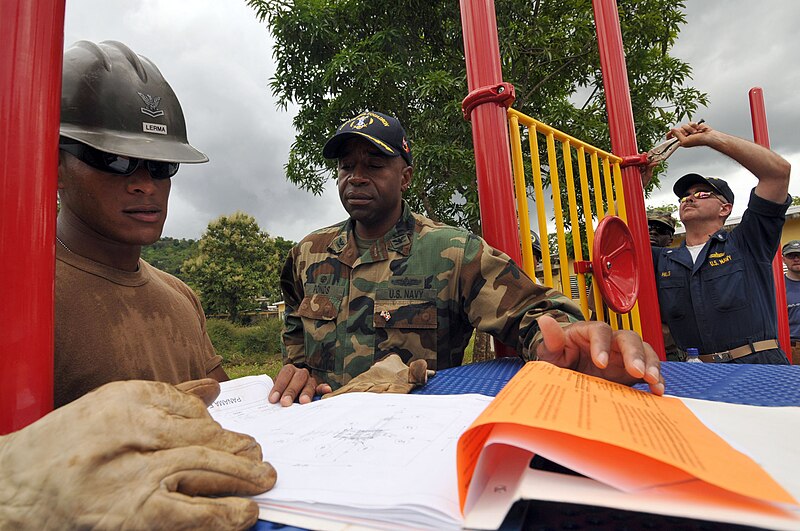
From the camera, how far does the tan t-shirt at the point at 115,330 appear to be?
96 centimetres

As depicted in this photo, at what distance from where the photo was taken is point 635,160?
2.44 metres

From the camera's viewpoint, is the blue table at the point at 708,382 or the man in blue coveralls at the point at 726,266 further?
the man in blue coveralls at the point at 726,266

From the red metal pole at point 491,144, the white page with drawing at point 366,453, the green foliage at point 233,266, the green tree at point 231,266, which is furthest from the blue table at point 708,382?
the green tree at point 231,266

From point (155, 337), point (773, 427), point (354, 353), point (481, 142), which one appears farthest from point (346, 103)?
point (773, 427)

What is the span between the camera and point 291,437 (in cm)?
70

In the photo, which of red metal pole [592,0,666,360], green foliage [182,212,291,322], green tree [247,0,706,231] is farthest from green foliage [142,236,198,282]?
red metal pole [592,0,666,360]

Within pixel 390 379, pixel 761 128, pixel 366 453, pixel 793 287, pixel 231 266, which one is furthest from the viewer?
pixel 231 266

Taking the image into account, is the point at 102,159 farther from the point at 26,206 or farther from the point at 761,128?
the point at 761,128

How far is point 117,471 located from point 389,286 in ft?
4.52

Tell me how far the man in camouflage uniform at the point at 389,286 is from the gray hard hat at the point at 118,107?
86 centimetres

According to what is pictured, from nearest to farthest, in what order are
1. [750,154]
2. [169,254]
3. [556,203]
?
[556,203]
[750,154]
[169,254]

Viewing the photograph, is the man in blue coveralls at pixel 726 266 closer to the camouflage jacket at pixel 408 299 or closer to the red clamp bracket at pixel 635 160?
the red clamp bracket at pixel 635 160

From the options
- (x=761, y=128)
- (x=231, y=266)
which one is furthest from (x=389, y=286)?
(x=231, y=266)

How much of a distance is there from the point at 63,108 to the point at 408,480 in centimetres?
98
